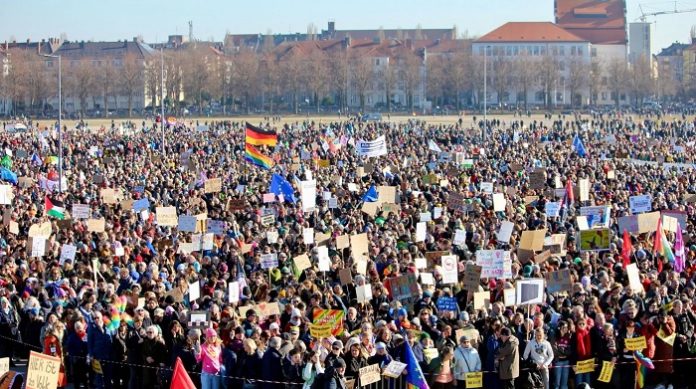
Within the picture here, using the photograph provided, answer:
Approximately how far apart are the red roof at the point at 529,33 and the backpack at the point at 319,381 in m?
119

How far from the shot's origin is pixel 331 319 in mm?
13742

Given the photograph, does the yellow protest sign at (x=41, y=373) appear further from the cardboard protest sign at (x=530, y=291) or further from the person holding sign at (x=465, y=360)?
the cardboard protest sign at (x=530, y=291)

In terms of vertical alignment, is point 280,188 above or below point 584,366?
above

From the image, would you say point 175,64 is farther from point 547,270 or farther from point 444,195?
point 547,270

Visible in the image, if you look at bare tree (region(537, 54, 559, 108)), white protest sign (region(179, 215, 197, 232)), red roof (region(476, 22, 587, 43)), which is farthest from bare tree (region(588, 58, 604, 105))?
white protest sign (region(179, 215, 197, 232))

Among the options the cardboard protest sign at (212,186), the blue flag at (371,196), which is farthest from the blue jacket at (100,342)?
the cardboard protest sign at (212,186)

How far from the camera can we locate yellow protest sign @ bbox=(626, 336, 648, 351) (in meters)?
13.3

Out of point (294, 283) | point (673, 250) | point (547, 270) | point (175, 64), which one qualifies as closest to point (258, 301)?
point (294, 283)

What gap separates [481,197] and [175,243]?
7988 mm

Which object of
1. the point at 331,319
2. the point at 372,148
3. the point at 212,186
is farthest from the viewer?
the point at 372,148

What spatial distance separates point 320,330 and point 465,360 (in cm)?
146

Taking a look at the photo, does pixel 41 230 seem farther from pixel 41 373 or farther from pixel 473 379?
pixel 41 373

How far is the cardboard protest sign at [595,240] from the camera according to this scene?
61.3ft

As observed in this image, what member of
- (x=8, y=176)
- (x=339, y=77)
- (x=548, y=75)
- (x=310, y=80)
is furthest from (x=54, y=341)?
(x=548, y=75)
